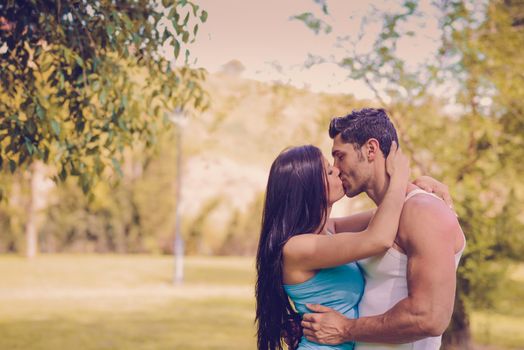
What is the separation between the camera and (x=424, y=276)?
2.94 meters

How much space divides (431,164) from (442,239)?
6.95 meters

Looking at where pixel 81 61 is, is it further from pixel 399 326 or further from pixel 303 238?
Answer: pixel 399 326

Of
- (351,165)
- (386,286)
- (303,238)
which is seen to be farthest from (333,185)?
(386,286)

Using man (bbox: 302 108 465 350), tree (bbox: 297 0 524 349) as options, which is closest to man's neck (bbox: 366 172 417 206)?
man (bbox: 302 108 465 350)

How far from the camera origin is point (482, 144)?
1005 cm

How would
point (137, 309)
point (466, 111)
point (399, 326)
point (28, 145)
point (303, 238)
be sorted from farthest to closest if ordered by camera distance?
point (137, 309) → point (466, 111) → point (28, 145) → point (303, 238) → point (399, 326)

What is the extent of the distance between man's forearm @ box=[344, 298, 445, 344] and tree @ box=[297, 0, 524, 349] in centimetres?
605

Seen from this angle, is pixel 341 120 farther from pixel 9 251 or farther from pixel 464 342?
pixel 9 251

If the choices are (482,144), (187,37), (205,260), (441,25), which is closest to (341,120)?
(187,37)

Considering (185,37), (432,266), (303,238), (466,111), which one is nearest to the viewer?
(432,266)

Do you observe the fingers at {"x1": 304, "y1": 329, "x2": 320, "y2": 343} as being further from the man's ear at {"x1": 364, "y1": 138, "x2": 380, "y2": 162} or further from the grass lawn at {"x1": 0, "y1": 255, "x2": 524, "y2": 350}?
the grass lawn at {"x1": 0, "y1": 255, "x2": 524, "y2": 350}

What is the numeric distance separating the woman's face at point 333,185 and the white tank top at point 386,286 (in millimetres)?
296

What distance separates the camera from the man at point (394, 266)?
9.67ft

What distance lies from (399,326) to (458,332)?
7.33 m
